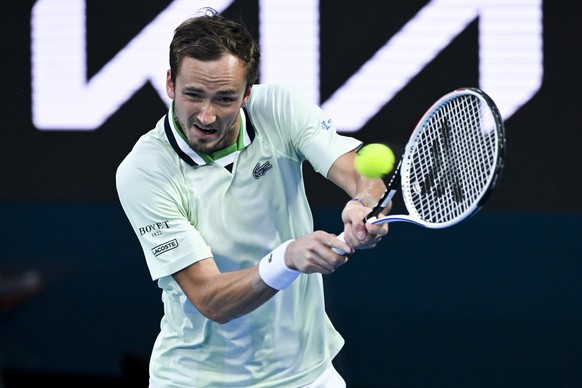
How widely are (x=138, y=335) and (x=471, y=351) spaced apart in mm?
1528

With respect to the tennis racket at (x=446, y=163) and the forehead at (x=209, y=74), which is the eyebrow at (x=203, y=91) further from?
the tennis racket at (x=446, y=163)

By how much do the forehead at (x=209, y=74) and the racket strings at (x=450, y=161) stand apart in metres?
0.50

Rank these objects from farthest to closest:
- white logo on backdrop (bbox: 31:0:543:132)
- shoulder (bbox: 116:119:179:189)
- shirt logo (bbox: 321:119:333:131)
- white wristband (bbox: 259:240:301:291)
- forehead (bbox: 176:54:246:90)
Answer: white logo on backdrop (bbox: 31:0:543:132) → shirt logo (bbox: 321:119:333:131) → shoulder (bbox: 116:119:179:189) → forehead (bbox: 176:54:246:90) → white wristband (bbox: 259:240:301:291)

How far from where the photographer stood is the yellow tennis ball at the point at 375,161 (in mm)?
2367

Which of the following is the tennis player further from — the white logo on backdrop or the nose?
the white logo on backdrop

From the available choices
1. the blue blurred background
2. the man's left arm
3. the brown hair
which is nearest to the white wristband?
the man's left arm

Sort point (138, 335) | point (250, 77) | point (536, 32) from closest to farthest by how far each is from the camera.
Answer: point (250, 77), point (536, 32), point (138, 335)

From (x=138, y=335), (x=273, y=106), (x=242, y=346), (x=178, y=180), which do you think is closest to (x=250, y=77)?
(x=273, y=106)

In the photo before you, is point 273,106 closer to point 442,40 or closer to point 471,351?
point 442,40

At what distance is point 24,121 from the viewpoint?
4.61m

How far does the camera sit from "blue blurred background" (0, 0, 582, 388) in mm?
4180

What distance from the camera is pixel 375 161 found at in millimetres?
2367

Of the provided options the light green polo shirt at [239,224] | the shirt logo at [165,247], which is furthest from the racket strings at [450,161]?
the shirt logo at [165,247]

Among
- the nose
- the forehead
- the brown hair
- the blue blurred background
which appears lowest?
the blue blurred background
